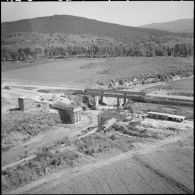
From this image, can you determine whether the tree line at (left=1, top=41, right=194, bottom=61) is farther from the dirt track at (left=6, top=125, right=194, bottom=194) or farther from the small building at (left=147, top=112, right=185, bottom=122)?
the dirt track at (left=6, top=125, right=194, bottom=194)

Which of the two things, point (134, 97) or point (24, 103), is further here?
point (134, 97)

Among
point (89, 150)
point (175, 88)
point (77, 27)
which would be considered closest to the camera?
point (89, 150)

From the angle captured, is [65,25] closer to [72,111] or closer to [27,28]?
[27,28]

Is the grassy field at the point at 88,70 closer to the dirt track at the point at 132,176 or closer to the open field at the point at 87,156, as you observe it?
the open field at the point at 87,156

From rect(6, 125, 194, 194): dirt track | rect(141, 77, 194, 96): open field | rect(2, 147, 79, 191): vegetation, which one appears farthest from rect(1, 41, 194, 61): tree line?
rect(6, 125, 194, 194): dirt track

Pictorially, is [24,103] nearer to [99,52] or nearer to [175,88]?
[175,88]

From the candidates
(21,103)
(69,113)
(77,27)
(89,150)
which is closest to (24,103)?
(21,103)
